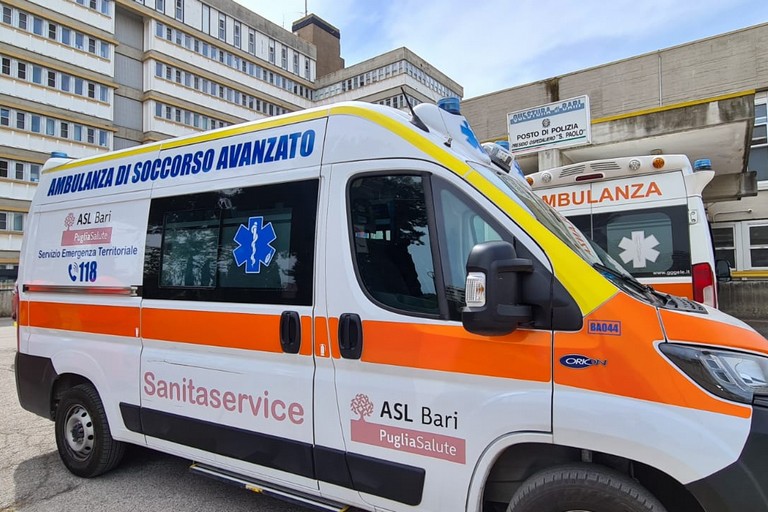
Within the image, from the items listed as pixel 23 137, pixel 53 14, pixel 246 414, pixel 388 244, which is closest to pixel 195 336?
pixel 246 414

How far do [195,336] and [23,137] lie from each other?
38.6 metres

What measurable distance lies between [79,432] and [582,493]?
3796mm

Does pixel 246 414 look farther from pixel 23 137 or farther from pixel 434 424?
pixel 23 137

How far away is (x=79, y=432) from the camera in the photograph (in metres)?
3.98

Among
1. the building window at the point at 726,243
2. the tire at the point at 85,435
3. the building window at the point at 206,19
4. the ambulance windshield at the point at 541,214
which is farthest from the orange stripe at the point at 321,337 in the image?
the building window at the point at 206,19

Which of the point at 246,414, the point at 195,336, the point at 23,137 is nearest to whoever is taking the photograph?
the point at 246,414

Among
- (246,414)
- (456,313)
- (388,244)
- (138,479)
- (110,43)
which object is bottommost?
(138,479)

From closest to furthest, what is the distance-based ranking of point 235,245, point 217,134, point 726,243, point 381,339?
point 381,339 < point 235,245 < point 217,134 < point 726,243

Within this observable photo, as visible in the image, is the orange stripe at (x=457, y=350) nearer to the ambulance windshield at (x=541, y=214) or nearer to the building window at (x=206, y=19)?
the ambulance windshield at (x=541, y=214)

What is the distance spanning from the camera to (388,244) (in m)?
2.63

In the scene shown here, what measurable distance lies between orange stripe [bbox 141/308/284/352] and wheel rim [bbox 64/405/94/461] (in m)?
1.07

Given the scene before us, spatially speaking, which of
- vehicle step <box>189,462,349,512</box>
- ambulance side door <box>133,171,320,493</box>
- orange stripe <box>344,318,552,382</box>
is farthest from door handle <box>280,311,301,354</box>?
vehicle step <box>189,462,349,512</box>

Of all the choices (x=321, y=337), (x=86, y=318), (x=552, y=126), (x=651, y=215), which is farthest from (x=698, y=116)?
(x=86, y=318)

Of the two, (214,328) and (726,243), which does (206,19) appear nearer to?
(726,243)
